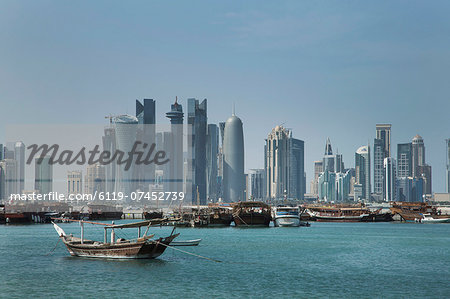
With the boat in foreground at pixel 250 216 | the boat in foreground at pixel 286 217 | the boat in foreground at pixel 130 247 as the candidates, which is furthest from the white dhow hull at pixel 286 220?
the boat in foreground at pixel 130 247

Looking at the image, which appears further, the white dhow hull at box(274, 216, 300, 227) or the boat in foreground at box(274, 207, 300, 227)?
the boat in foreground at box(274, 207, 300, 227)

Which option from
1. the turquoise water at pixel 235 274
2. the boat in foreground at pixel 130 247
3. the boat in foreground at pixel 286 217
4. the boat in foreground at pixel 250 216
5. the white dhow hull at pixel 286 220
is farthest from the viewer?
the boat in foreground at pixel 286 217

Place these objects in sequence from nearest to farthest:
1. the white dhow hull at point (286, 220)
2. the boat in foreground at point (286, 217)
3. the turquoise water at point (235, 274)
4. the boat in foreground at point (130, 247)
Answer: the turquoise water at point (235, 274) → the boat in foreground at point (130, 247) → the white dhow hull at point (286, 220) → the boat in foreground at point (286, 217)

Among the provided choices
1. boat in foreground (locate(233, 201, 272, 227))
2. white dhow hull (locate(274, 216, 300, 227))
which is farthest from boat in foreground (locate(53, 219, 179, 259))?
white dhow hull (locate(274, 216, 300, 227))

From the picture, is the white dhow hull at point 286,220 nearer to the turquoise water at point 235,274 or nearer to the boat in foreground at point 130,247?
the turquoise water at point 235,274

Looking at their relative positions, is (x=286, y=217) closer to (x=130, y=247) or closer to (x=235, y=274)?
(x=130, y=247)

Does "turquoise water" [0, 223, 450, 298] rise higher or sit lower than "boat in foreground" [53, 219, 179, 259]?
lower

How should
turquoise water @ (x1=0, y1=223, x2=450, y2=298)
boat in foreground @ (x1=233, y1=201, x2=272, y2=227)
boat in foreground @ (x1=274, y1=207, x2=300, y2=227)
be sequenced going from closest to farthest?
turquoise water @ (x1=0, y1=223, x2=450, y2=298), boat in foreground @ (x1=233, y1=201, x2=272, y2=227), boat in foreground @ (x1=274, y1=207, x2=300, y2=227)

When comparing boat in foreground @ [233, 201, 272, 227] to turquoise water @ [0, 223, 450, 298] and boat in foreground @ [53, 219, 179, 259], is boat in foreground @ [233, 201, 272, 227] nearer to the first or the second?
turquoise water @ [0, 223, 450, 298]

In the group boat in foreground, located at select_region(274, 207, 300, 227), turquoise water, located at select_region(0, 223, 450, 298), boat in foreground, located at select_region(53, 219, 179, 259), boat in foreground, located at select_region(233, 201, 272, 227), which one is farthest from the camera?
boat in foreground, located at select_region(274, 207, 300, 227)

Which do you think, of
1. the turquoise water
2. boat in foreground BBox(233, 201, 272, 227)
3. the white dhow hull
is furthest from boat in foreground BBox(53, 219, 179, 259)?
the white dhow hull

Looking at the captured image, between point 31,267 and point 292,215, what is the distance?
97.9 m

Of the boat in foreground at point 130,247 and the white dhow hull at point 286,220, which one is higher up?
the boat in foreground at point 130,247

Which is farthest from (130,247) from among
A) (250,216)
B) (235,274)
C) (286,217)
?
(286,217)
